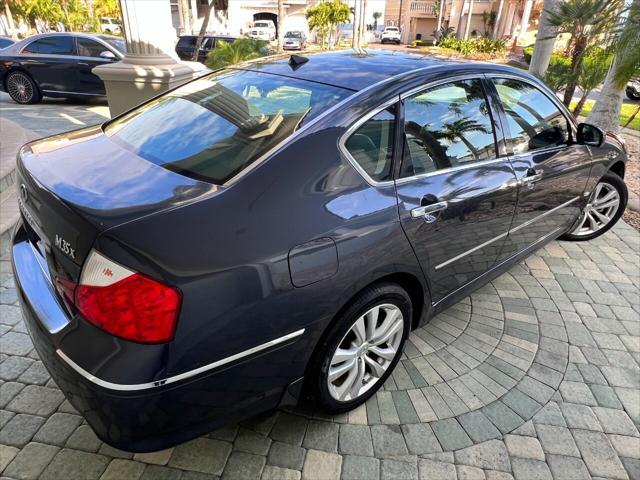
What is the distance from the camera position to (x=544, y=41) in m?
9.36

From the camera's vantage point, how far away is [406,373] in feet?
8.63

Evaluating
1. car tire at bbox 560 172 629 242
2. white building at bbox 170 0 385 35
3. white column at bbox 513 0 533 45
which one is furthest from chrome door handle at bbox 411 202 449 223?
white building at bbox 170 0 385 35

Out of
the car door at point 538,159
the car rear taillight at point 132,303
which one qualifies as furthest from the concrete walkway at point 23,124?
the car door at point 538,159

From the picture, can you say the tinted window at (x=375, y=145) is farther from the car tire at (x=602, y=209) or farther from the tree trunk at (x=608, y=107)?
the tree trunk at (x=608, y=107)

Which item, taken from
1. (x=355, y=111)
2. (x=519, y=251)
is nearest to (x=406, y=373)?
(x=519, y=251)

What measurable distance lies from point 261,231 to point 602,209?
4.22 meters

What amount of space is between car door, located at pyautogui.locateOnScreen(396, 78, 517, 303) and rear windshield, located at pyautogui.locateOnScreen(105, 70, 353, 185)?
492mm

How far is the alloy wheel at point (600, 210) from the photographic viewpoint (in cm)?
431

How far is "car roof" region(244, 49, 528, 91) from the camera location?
223 cm

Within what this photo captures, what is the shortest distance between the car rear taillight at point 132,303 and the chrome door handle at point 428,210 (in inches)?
47.2

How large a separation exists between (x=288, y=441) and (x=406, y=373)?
33.4 inches

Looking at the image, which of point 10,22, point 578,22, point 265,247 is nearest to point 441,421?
point 265,247

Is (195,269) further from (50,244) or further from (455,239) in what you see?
(455,239)

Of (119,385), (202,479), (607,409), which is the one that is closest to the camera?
(119,385)
